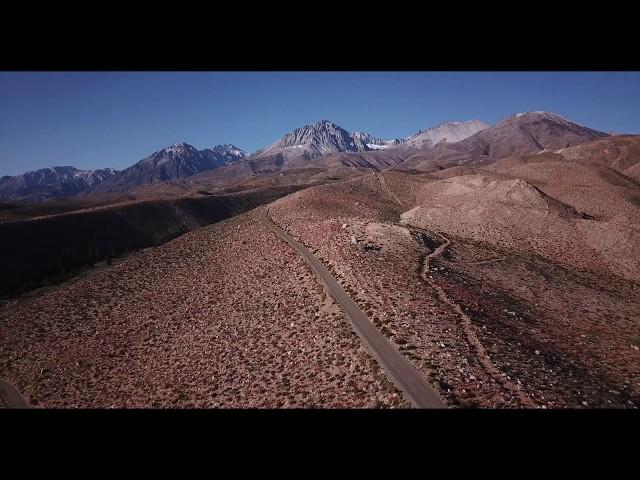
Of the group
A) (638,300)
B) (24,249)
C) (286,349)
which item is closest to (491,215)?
(638,300)

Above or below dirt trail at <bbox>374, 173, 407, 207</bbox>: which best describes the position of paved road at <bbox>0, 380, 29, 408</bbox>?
below

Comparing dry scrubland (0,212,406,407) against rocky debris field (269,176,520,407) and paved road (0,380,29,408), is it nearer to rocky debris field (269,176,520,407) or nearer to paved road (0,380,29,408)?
paved road (0,380,29,408)

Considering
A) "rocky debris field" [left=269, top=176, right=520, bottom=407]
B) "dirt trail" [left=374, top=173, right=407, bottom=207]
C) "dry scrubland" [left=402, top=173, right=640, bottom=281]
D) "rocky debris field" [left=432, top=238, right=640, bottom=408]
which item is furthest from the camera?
"dirt trail" [left=374, top=173, right=407, bottom=207]

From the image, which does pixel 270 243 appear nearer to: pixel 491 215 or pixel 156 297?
pixel 156 297

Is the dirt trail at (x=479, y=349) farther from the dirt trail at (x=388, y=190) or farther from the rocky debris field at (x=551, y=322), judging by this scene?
the dirt trail at (x=388, y=190)

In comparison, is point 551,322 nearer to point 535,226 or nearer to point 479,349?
point 479,349

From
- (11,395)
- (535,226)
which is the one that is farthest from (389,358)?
(535,226)

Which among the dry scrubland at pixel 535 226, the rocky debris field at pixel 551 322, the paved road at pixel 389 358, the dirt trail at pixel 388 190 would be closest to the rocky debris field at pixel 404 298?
the paved road at pixel 389 358

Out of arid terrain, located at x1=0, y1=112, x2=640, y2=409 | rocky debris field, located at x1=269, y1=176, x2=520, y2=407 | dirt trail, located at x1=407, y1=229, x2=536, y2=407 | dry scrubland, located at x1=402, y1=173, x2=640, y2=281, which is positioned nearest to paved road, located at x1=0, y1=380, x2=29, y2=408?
arid terrain, located at x1=0, y1=112, x2=640, y2=409
